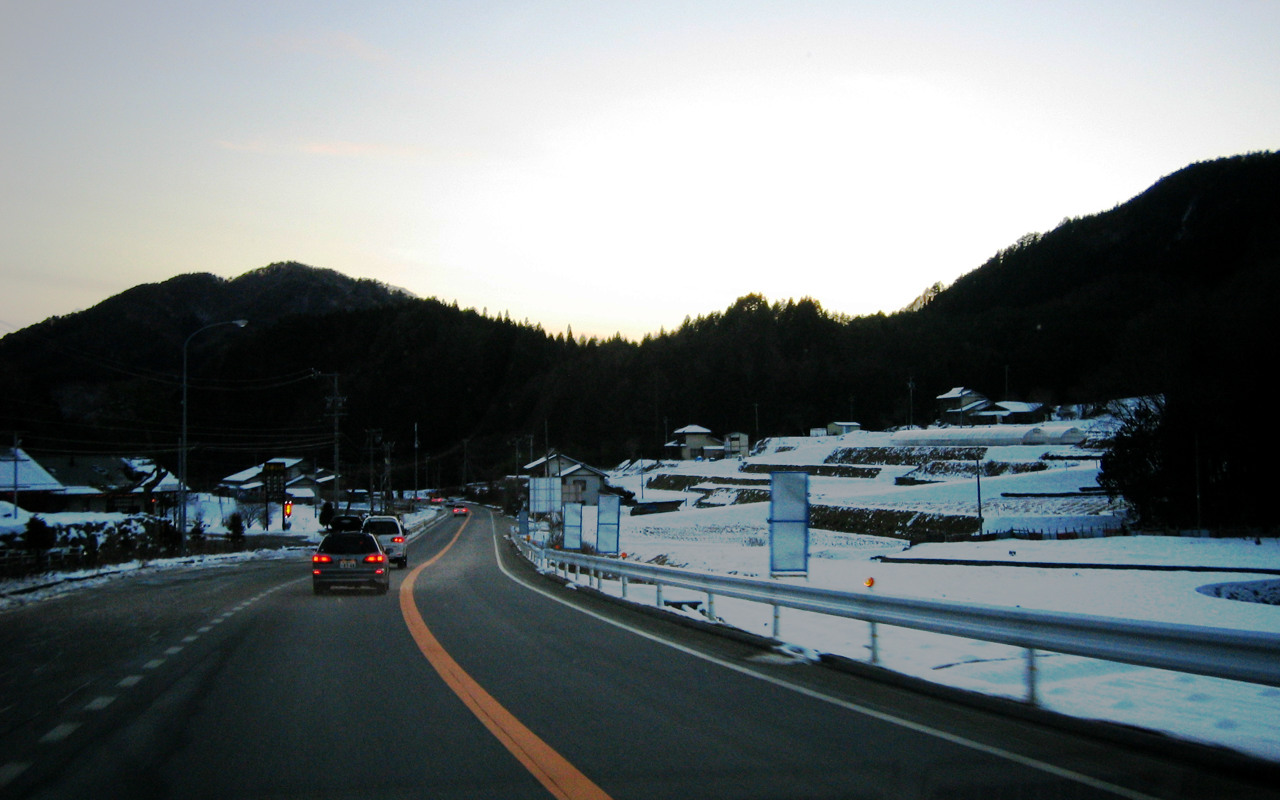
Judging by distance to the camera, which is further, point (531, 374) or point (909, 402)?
point (531, 374)

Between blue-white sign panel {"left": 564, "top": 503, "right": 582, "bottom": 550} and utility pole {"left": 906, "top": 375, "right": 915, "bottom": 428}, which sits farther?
utility pole {"left": 906, "top": 375, "right": 915, "bottom": 428}

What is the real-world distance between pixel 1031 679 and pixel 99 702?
8316mm

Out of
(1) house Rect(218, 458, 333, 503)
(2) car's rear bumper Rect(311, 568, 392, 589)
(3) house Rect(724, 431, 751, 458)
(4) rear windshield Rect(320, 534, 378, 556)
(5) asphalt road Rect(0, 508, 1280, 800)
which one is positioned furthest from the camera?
(3) house Rect(724, 431, 751, 458)

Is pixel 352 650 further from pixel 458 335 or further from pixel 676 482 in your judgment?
pixel 458 335

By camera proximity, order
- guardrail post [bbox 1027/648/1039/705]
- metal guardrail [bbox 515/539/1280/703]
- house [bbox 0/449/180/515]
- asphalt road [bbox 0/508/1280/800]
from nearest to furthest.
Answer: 1. asphalt road [bbox 0/508/1280/800]
2. metal guardrail [bbox 515/539/1280/703]
3. guardrail post [bbox 1027/648/1039/705]
4. house [bbox 0/449/180/515]

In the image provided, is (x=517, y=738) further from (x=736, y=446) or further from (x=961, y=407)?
(x=961, y=407)

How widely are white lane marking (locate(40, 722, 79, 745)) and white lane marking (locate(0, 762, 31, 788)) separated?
0.68 metres

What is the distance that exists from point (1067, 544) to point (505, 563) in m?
29.0

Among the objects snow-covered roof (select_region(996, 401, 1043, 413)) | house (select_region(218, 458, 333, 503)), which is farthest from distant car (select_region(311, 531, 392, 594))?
snow-covered roof (select_region(996, 401, 1043, 413))

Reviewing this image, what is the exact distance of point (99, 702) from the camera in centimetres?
878

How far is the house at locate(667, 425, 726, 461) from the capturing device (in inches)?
6073

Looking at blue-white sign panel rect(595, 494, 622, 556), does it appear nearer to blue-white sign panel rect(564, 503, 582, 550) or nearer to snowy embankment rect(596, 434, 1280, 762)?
blue-white sign panel rect(564, 503, 582, 550)

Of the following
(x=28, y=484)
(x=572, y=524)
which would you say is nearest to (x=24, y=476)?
(x=28, y=484)

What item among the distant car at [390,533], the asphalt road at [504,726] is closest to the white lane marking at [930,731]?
the asphalt road at [504,726]
